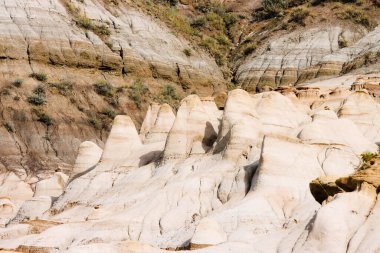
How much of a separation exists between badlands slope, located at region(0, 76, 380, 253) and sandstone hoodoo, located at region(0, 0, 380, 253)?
9 centimetres

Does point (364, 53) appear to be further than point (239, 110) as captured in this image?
Yes

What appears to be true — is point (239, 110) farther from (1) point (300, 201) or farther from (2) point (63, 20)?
(2) point (63, 20)

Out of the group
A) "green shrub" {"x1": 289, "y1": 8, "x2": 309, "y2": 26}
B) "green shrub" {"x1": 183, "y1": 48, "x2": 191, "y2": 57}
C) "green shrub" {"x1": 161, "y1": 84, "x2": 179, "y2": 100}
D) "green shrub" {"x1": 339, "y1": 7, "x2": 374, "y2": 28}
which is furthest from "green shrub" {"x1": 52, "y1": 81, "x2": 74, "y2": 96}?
"green shrub" {"x1": 339, "y1": 7, "x2": 374, "y2": 28}

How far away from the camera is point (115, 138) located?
162 feet

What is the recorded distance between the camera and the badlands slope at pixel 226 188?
2075 centimetres

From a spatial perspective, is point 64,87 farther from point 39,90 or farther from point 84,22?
point 84,22

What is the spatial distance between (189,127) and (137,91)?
44.1 meters

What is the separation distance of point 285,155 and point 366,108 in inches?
637

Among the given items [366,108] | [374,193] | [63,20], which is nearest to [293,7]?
[63,20]

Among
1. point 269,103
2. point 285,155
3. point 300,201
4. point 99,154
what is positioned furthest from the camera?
point 99,154

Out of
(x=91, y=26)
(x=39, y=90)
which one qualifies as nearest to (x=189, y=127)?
(x=39, y=90)

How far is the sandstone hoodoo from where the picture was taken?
99.0 ft

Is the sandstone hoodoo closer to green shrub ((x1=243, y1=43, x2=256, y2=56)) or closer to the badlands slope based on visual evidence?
the badlands slope

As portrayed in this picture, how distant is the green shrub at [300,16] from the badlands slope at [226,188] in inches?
2143
